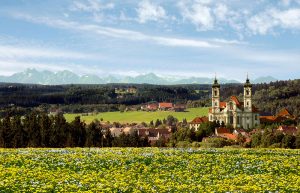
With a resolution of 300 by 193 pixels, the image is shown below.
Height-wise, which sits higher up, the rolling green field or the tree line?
the rolling green field

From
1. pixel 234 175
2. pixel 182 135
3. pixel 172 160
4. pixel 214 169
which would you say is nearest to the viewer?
pixel 234 175

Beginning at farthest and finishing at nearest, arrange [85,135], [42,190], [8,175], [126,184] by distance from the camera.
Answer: [85,135]
[8,175]
[126,184]
[42,190]

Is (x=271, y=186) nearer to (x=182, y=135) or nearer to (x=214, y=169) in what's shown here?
(x=214, y=169)

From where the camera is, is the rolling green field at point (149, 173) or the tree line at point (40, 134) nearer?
the rolling green field at point (149, 173)

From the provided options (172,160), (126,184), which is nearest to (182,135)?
(172,160)

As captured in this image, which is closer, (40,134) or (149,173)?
(149,173)

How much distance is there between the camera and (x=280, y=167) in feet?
90.9

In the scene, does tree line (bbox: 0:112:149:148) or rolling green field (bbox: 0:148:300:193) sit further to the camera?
tree line (bbox: 0:112:149:148)

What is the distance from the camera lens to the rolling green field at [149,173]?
2006cm

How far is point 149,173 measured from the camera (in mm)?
25469

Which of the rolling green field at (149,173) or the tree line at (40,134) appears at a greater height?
the rolling green field at (149,173)

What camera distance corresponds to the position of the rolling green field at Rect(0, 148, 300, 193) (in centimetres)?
2006

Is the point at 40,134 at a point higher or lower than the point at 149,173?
lower

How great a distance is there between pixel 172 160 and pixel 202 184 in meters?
7.70
